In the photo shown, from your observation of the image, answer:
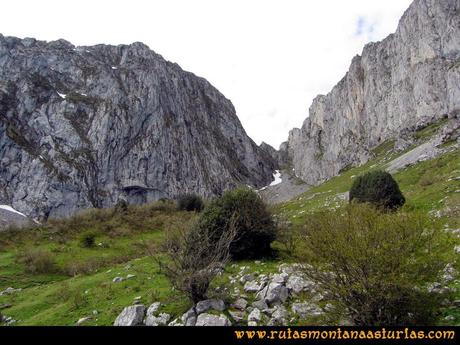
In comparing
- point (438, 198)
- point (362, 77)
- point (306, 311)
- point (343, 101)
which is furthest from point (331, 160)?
point (306, 311)

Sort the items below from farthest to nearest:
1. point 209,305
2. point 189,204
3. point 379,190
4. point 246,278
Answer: point 189,204
point 379,190
point 246,278
point 209,305

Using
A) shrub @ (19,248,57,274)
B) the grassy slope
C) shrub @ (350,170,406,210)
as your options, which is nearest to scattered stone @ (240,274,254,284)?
the grassy slope

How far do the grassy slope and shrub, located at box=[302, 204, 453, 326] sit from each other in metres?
1.36

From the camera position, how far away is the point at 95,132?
5610 inches

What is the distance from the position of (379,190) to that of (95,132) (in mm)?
131269

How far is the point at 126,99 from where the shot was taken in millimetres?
153375

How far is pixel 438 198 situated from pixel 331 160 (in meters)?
152

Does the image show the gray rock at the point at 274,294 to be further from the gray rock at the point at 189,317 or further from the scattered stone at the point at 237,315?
the gray rock at the point at 189,317

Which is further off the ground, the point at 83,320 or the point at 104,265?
the point at 104,265

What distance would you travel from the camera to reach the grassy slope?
17.0 m

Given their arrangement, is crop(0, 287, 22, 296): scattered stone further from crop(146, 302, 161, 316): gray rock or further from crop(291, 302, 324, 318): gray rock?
crop(291, 302, 324, 318): gray rock

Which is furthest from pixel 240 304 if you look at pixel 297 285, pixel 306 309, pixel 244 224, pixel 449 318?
pixel 244 224

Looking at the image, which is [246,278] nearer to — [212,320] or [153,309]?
[153,309]

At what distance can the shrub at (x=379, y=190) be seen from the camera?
26047 millimetres
